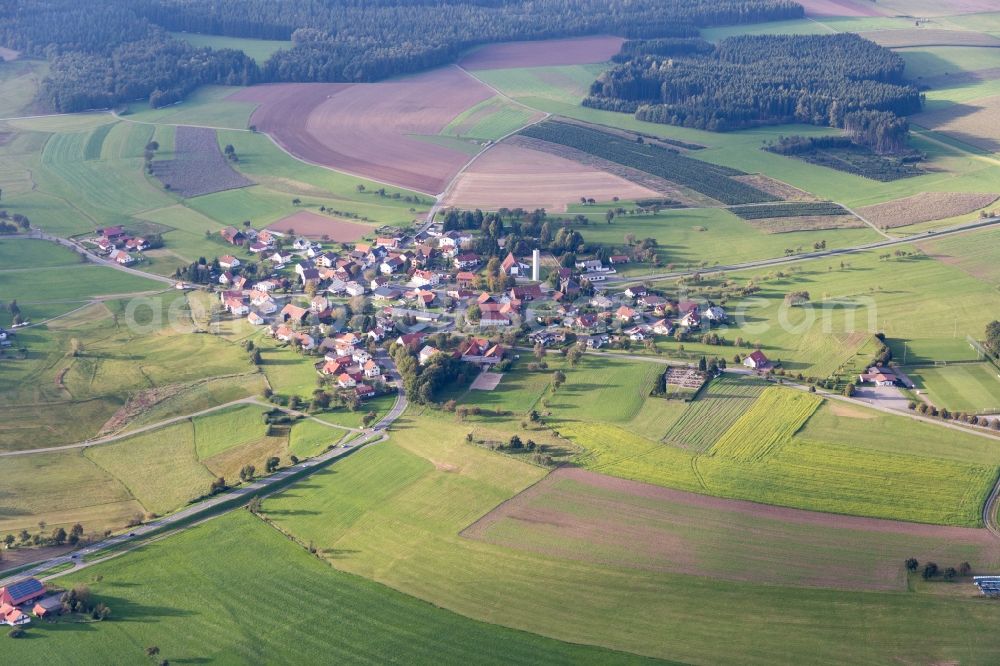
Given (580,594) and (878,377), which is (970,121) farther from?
(580,594)

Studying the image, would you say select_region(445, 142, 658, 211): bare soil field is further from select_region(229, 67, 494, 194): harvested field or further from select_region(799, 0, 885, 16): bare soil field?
select_region(799, 0, 885, 16): bare soil field

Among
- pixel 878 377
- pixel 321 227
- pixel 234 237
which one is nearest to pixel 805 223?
pixel 878 377

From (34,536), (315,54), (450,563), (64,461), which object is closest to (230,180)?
(315,54)

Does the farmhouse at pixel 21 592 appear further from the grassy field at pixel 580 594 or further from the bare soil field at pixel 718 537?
the bare soil field at pixel 718 537

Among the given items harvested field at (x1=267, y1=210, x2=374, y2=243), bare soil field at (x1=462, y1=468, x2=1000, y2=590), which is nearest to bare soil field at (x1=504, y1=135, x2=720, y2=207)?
harvested field at (x1=267, y1=210, x2=374, y2=243)

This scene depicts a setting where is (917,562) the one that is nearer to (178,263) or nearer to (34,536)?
(34,536)
